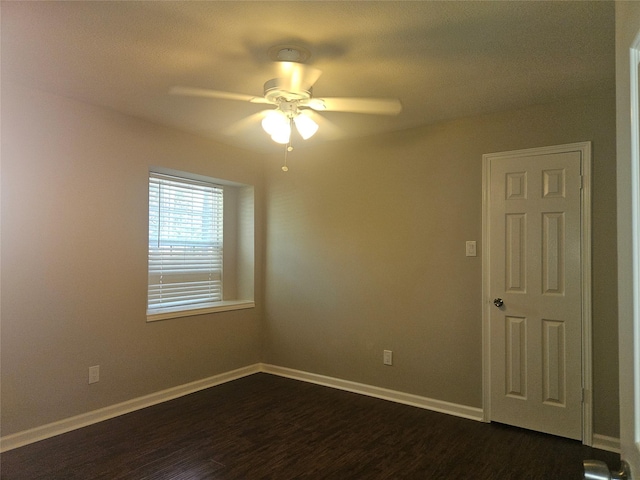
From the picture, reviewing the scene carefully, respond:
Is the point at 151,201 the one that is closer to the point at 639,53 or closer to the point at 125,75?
the point at 125,75

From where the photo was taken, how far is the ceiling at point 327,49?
2.00m

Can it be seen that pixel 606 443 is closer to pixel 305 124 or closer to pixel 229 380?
pixel 305 124

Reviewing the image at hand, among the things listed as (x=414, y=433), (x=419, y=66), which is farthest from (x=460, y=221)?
(x=414, y=433)

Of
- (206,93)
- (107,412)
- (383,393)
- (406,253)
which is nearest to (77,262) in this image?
(107,412)

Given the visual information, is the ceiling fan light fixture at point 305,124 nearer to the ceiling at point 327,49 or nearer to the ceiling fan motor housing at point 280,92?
the ceiling fan motor housing at point 280,92

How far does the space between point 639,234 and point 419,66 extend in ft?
6.68

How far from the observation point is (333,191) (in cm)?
426

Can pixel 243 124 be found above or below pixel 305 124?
above

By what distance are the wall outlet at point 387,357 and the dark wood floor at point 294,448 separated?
40cm

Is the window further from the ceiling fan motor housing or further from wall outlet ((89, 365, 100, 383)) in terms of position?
the ceiling fan motor housing

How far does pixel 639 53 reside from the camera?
80 cm

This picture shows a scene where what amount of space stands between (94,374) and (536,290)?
3403 mm

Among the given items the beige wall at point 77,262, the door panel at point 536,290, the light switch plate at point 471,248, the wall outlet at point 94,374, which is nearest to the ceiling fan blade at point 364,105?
the door panel at point 536,290

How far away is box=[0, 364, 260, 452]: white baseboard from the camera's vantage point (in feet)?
→ 9.20
